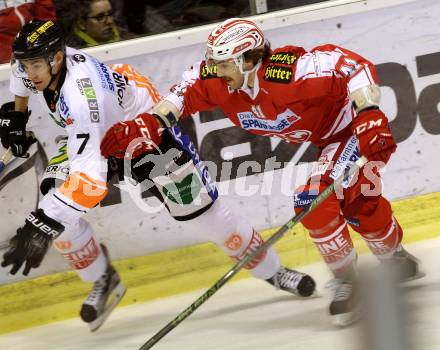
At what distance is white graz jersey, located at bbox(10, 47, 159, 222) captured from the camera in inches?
125

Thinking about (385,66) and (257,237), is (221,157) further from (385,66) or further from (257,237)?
(385,66)

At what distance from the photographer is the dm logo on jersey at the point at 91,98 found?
10.5 ft

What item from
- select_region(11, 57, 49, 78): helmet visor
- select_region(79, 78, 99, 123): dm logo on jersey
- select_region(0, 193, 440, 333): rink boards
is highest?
select_region(11, 57, 49, 78): helmet visor

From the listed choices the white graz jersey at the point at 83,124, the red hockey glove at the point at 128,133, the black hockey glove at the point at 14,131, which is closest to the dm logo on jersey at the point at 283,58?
the red hockey glove at the point at 128,133

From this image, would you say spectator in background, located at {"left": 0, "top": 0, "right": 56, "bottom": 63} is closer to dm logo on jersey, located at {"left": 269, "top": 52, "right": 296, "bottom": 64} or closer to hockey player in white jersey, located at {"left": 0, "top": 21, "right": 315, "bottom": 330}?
hockey player in white jersey, located at {"left": 0, "top": 21, "right": 315, "bottom": 330}

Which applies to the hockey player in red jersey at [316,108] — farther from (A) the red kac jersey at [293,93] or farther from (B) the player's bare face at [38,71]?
(B) the player's bare face at [38,71]

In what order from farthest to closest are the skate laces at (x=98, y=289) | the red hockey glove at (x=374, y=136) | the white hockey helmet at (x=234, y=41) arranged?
the skate laces at (x=98, y=289) < the white hockey helmet at (x=234, y=41) < the red hockey glove at (x=374, y=136)

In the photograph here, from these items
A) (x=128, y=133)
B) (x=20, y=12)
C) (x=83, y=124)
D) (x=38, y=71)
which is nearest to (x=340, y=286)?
(x=128, y=133)

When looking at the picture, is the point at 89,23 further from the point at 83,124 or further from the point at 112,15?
the point at 83,124

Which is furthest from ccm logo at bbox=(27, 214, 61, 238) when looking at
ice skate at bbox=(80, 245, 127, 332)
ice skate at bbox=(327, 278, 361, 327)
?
ice skate at bbox=(327, 278, 361, 327)

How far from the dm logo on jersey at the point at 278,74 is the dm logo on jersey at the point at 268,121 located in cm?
15

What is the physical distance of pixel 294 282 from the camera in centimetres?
369

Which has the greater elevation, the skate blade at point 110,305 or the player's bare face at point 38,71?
the player's bare face at point 38,71

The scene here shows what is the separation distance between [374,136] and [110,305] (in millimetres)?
1686
